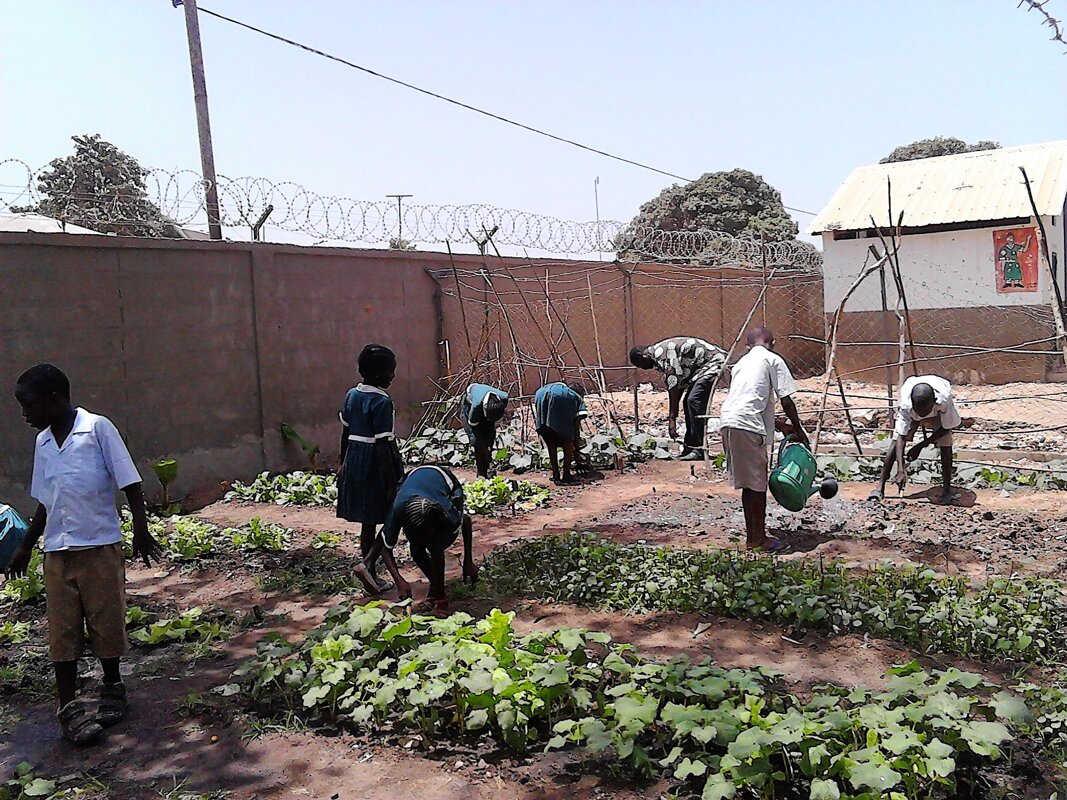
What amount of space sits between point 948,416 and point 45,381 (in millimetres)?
5963

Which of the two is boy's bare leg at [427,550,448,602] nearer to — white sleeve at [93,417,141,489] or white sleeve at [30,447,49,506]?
white sleeve at [93,417,141,489]

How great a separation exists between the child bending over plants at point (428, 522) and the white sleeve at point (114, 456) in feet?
4.32

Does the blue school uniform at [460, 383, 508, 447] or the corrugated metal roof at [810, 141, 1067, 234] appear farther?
the corrugated metal roof at [810, 141, 1067, 234]

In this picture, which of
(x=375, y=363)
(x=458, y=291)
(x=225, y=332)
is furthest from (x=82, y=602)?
(x=458, y=291)

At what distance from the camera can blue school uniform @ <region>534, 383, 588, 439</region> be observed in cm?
821

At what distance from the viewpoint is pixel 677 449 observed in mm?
9734

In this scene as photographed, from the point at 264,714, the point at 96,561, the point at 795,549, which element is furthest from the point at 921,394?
the point at 96,561

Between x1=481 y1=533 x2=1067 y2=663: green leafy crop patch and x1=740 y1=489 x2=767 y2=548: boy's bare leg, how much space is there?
0.61 ft

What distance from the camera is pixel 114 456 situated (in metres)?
3.78

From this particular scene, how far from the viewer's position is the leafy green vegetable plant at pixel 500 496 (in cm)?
753

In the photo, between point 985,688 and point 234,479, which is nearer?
point 985,688

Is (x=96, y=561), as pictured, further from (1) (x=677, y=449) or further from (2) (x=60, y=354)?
(1) (x=677, y=449)

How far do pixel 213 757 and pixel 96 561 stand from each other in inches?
37.4

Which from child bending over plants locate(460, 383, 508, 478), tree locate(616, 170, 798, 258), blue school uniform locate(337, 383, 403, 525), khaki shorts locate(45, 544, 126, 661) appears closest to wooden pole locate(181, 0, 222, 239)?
child bending over plants locate(460, 383, 508, 478)
